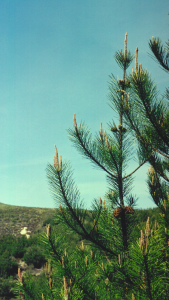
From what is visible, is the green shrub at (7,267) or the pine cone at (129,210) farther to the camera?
the green shrub at (7,267)

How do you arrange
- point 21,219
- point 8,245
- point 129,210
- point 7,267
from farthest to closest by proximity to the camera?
point 21,219
point 8,245
point 7,267
point 129,210

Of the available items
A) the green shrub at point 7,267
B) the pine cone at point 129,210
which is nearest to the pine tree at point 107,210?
the pine cone at point 129,210

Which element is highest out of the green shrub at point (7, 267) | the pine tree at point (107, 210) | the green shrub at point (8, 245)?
the pine tree at point (107, 210)

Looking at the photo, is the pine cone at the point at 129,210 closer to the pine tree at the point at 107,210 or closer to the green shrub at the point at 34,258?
the pine tree at the point at 107,210

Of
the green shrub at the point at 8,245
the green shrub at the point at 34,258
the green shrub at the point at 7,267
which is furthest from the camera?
the green shrub at the point at 8,245

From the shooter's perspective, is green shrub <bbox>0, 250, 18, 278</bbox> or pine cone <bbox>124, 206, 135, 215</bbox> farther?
green shrub <bbox>0, 250, 18, 278</bbox>

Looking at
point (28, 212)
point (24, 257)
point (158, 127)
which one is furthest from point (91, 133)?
point (28, 212)

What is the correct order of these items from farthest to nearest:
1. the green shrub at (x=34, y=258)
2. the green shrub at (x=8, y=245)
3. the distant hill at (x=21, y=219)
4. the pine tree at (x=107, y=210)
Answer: the distant hill at (x=21, y=219) < the green shrub at (x=8, y=245) < the green shrub at (x=34, y=258) < the pine tree at (x=107, y=210)

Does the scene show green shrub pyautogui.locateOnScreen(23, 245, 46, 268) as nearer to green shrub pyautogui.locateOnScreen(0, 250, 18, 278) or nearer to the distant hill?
green shrub pyautogui.locateOnScreen(0, 250, 18, 278)

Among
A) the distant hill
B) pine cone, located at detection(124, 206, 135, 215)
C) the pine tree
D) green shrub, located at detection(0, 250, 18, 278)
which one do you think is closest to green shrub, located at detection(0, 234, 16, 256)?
green shrub, located at detection(0, 250, 18, 278)

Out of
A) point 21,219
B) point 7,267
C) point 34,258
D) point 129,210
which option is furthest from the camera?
point 21,219

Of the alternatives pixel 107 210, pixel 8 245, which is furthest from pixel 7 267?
pixel 107 210

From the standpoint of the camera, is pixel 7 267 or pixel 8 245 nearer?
pixel 7 267

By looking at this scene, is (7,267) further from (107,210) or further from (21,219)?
(107,210)
